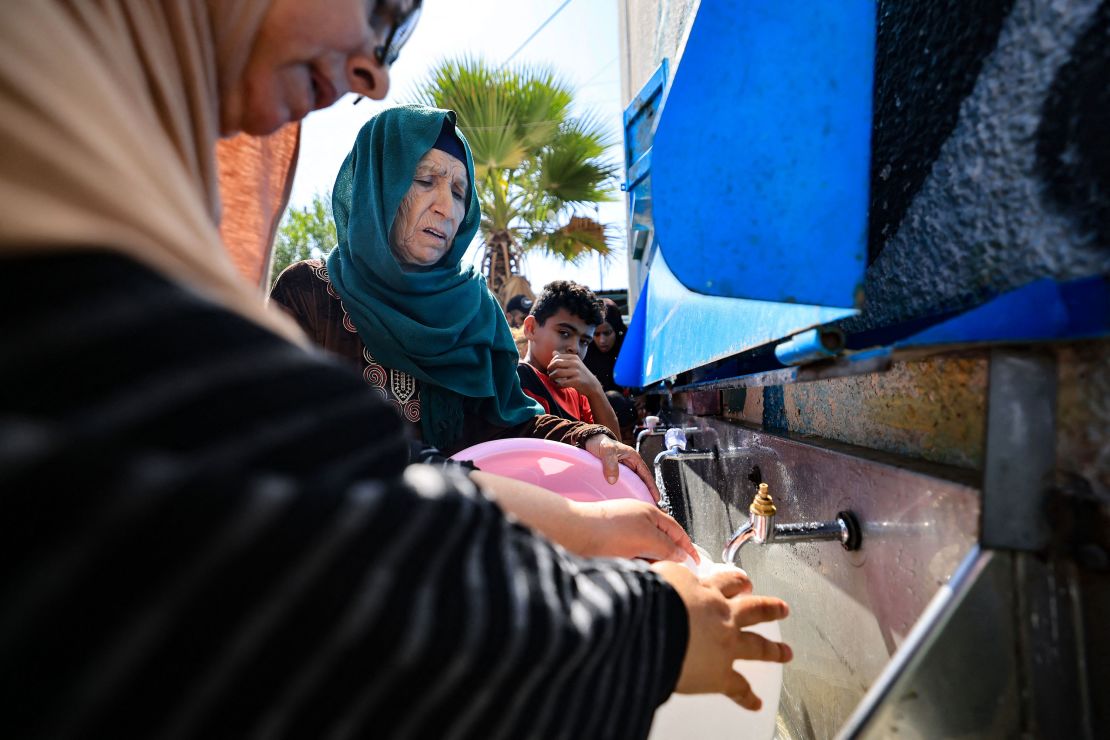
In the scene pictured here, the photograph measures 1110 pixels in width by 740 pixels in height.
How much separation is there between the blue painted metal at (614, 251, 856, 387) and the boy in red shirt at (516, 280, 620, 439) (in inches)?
20.8

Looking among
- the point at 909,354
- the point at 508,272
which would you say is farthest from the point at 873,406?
the point at 508,272

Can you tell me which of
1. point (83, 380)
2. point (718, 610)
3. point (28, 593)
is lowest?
point (718, 610)

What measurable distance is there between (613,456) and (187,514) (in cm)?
138

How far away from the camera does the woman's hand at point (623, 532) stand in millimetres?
1006

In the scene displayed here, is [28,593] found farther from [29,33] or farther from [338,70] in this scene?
[338,70]

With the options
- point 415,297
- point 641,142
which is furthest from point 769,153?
point 641,142

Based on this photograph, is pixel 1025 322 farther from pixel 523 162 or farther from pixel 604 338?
pixel 523 162

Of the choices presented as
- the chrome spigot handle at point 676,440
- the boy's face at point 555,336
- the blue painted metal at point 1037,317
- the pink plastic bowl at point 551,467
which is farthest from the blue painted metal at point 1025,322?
the boy's face at point 555,336

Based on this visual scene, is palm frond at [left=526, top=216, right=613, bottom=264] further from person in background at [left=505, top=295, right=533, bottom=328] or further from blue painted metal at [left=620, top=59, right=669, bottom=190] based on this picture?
blue painted metal at [left=620, top=59, right=669, bottom=190]

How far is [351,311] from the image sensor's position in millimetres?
1874

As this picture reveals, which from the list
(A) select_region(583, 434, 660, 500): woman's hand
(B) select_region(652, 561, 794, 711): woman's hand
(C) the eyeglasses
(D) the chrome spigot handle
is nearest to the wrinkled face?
(D) the chrome spigot handle

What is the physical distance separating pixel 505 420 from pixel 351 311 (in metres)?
0.65

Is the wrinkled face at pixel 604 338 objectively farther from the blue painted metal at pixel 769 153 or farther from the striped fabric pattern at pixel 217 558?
the striped fabric pattern at pixel 217 558

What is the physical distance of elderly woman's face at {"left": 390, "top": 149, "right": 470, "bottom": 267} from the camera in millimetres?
1996
